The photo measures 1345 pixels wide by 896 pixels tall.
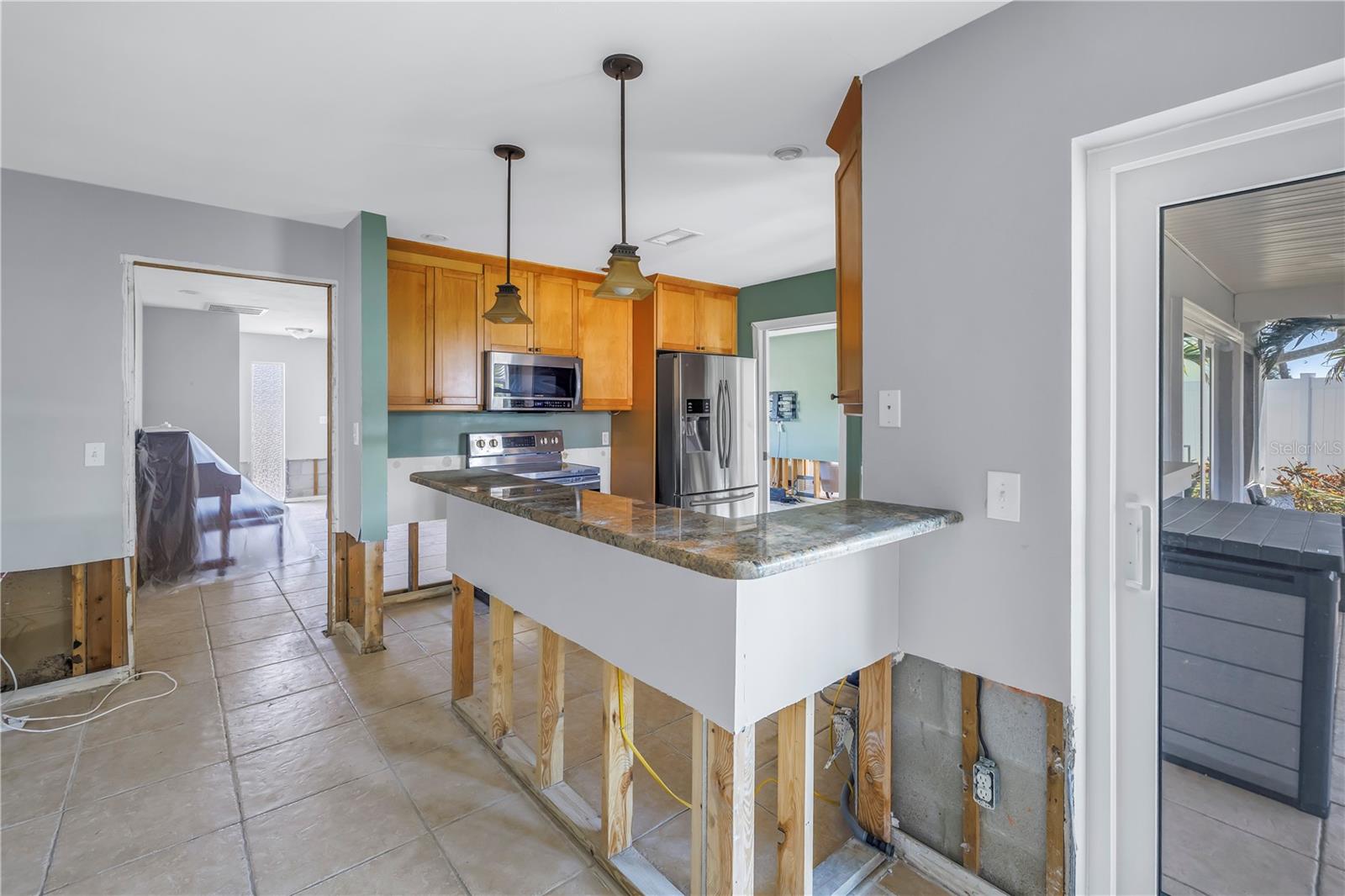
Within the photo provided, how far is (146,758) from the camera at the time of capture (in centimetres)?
239

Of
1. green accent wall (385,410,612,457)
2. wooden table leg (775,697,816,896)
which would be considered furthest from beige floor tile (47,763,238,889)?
green accent wall (385,410,612,457)

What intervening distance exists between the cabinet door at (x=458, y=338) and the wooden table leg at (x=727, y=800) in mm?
3034

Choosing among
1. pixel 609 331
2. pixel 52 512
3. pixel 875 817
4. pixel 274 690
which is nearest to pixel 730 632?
pixel 875 817

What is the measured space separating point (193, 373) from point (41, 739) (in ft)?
15.2

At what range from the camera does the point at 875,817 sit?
74.4 inches

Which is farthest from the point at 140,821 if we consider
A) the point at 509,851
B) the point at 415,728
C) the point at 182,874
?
the point at 509,851

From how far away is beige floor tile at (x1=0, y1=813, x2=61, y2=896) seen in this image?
→ 5.80ft

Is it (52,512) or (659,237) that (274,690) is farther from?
(659,237)

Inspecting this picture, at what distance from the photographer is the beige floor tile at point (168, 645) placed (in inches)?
131

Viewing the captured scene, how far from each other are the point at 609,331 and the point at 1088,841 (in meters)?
3.99

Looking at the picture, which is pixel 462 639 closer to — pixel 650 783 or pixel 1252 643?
pixel 650 783

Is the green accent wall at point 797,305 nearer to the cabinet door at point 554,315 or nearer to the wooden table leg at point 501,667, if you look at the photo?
the cabinet door at point 554,315

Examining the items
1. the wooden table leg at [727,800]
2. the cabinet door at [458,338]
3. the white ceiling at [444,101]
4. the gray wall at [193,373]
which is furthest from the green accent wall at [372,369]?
the gray wall at [193,373]

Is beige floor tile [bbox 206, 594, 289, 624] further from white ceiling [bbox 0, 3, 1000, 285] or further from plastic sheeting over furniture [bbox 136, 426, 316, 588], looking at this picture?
white ceiling [bbox 0, 3, 1000, 285]
